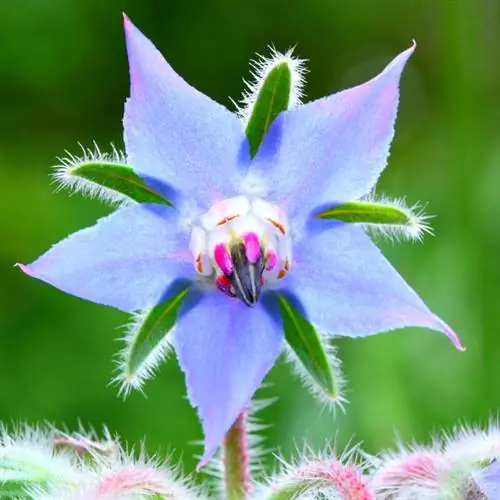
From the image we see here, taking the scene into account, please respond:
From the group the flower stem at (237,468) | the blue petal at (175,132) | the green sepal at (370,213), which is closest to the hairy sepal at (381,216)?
the green sepal at (370,213)

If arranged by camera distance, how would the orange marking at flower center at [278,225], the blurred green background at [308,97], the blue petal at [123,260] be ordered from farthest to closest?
the blurred green background at [308,97] < the orange marking at flower center at [278,225] < the blue petal at [123,260]

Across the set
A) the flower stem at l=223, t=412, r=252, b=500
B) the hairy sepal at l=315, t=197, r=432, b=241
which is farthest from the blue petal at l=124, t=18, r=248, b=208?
the flower stem at l=223, t=412, r=252, b=500

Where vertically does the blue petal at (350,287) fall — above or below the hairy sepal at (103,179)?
below

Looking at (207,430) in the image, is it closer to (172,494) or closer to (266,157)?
(172,494)

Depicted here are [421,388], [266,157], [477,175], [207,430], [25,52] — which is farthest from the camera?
[25,52]

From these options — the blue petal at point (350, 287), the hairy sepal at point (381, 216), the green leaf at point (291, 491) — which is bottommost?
the green leaf at point (291, 491)

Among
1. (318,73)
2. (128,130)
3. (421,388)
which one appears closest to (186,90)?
(128,130)

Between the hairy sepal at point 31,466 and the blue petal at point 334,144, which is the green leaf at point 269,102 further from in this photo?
the hairy sepal at point 31,466
